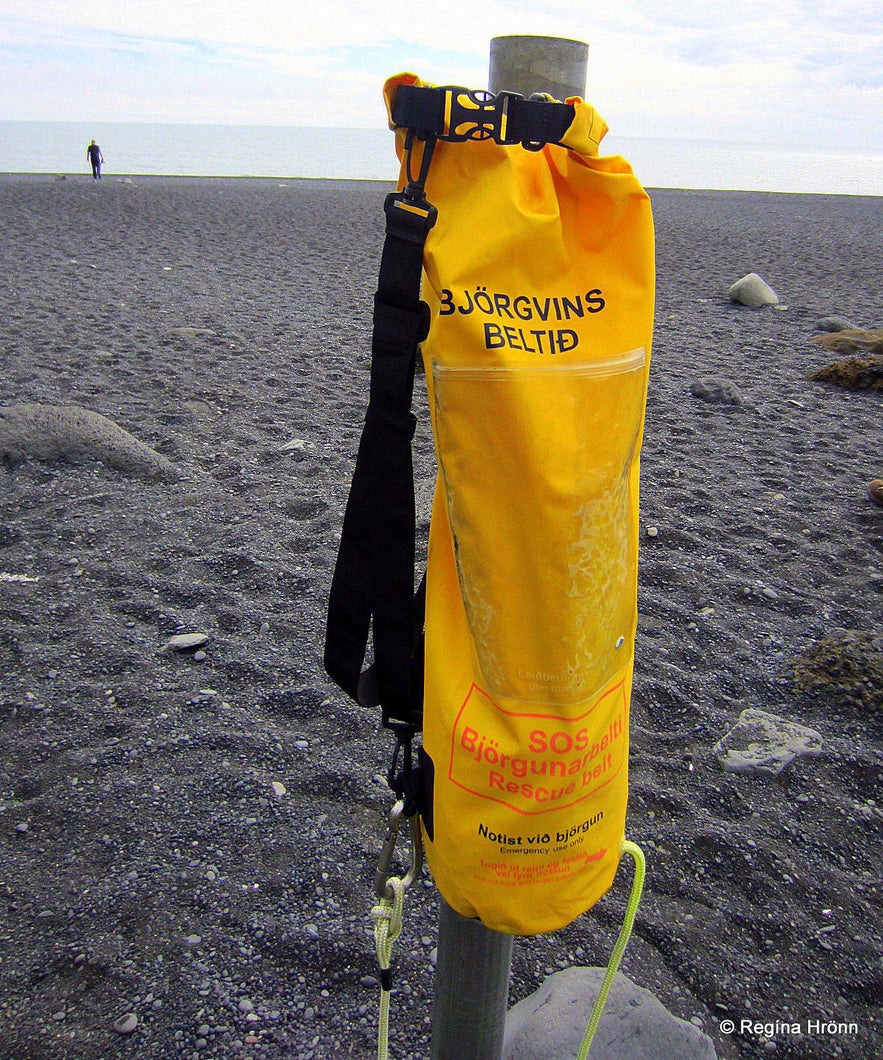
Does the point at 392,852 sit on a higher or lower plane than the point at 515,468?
lower

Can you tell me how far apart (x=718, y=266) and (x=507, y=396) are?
12529mm

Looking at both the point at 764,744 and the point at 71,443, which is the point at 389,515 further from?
the point at 71,443

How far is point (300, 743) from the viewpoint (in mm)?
2570

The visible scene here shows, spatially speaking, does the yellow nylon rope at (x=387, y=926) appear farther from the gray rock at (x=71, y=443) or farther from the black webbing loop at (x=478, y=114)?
the gray rock at (x=71, y=443)

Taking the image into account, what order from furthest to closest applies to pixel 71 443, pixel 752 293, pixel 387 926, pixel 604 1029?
pixel 752 293, pixel 71 443, pixel 604 1029, pixel 387 926

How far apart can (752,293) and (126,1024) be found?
964cm

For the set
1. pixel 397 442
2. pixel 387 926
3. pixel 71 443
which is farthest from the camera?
pixel 71 443

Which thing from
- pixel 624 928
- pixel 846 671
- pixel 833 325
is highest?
pixel 833 325

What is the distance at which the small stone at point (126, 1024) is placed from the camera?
173 centimetres

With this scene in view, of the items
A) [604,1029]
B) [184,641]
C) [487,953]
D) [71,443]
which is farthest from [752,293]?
[487,953]

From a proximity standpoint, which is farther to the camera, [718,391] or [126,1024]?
[718,391]

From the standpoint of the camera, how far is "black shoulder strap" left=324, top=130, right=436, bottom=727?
40.1 inches

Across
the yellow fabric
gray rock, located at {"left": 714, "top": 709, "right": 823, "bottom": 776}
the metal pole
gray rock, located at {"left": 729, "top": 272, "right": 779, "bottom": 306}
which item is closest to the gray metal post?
the metal pole

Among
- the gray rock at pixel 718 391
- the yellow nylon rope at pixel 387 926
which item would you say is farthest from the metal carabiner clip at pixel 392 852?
the gray rock at pixel 718 391
